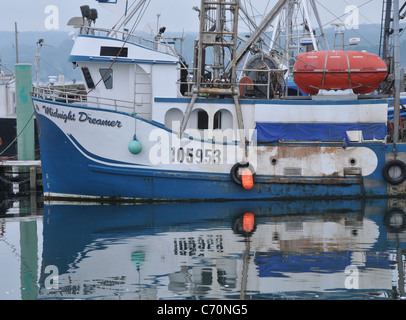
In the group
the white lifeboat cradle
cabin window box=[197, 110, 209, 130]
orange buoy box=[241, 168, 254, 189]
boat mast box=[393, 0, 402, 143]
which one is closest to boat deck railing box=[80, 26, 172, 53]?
the white lifeboat cradle

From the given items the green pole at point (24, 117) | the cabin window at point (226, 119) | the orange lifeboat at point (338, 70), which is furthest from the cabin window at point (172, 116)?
the green pole at point (24, 117)

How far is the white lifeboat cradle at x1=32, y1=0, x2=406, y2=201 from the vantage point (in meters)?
21.2

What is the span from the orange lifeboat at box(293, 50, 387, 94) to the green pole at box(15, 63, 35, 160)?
11230 mm

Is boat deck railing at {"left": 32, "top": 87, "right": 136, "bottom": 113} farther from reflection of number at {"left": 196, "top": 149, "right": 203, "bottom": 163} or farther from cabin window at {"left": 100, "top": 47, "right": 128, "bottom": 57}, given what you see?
reflection of number at {"left": 196, "top": 149, "right": 203, "bottom": 163}

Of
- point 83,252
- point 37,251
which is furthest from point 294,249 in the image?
point 37,251

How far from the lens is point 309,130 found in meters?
21.8

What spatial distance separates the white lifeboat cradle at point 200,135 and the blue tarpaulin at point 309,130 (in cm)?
3

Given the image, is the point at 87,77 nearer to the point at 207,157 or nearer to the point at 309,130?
the point at 207,157

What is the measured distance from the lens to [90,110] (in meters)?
20.9

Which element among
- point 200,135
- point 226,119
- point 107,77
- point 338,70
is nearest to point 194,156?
point 200,135

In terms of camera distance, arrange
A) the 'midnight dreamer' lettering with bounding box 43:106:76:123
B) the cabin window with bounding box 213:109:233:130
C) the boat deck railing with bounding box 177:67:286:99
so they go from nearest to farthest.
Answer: the 'midnight dreamer' lettering with bounding box 43:106:76:123 < the cabin window with bounding box 213:109:233:130 < the boat deck railing with bounding box 177:67:286:99

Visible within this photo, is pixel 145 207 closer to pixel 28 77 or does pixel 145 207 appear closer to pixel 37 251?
pixel 37 251

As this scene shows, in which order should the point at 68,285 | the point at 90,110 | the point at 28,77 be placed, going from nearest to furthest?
the point at 68,285, the point at 90,110, the point at 28,77

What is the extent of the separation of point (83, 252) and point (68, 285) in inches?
106
